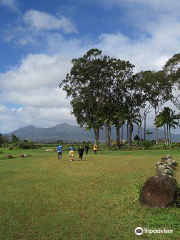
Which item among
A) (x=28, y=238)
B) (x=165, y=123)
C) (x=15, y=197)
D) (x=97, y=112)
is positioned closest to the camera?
(x=28, y=238)

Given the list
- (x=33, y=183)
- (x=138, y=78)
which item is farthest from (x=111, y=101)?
(x=33, y=183)

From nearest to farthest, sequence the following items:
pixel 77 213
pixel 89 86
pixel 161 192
Answer: pixel 77 213 < pixel 161 192 < pixel 89 86

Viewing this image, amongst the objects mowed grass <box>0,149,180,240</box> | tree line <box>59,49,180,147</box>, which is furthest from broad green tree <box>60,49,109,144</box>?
mowed grass <box>0,149,180,240</box>

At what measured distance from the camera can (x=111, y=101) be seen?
60250mm

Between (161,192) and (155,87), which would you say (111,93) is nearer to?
(155,87)

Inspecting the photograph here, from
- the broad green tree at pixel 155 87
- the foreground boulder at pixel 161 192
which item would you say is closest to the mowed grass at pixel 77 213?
the foreground boulder at pixel 161 192

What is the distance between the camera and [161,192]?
33.4 feet

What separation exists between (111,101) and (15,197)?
162 feet

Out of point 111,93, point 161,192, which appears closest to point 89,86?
point 111,93

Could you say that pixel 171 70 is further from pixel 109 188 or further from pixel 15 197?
pixel 15 197

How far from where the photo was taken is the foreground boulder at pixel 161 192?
10094 millimetres

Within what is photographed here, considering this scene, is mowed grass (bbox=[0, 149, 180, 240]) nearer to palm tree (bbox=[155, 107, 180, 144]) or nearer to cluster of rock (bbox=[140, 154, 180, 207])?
cluster of rock (bbox=[140, 154, 180, 207])

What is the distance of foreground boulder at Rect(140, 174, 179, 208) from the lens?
33.1ft

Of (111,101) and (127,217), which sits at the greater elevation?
(111,101)
